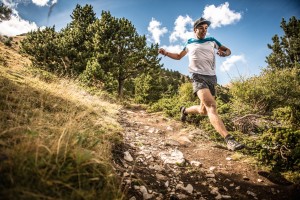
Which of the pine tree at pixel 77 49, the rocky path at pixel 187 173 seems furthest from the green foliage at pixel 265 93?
the pine tree at pixel 77 49

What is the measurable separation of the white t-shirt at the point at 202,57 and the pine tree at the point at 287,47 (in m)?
20.6

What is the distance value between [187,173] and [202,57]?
7.41 ft

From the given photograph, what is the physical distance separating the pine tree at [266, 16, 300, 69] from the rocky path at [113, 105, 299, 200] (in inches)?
831

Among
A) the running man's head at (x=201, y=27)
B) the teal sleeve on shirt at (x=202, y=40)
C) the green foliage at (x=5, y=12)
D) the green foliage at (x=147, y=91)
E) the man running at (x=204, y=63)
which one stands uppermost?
the green foliage at (x=5, y=12)

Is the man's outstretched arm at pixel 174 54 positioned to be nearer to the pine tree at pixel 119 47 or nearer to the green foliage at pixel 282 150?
the green foliage at pixel 282 150

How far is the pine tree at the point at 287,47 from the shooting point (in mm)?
21472

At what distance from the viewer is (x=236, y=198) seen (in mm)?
2584

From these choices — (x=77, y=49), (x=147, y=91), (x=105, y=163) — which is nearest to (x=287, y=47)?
(x=147, y=91)

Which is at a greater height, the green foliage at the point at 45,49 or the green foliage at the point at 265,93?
the green foliage at the point at 45,49

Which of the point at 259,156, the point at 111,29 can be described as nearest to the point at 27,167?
the point at 259,156

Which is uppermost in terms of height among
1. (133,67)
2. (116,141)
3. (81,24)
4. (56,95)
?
(81,24)

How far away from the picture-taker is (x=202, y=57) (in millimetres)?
4133

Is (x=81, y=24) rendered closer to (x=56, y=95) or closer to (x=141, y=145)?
(x=56, y=95)

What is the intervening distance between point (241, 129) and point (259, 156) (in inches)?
105
